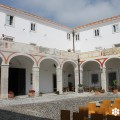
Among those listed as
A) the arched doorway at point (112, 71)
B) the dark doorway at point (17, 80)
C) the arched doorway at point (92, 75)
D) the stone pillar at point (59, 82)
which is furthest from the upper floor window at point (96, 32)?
the dark doorway at point (17, 80)

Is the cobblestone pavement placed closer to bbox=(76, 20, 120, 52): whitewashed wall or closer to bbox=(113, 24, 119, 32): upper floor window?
bbox=(76, 20, 120, 52): whitewashed wall

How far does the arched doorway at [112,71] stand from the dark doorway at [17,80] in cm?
1009

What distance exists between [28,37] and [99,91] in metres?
9.96

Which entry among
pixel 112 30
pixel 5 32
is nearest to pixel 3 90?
pixel 5 32

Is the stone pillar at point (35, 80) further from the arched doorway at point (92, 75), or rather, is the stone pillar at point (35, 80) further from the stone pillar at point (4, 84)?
the arched doorway at point (92, 75)

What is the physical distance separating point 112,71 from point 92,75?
299cm

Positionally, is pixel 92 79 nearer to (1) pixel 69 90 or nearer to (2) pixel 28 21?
(1) pixel 69 90

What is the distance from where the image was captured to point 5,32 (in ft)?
70.4

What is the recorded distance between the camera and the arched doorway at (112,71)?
25781 millimetres

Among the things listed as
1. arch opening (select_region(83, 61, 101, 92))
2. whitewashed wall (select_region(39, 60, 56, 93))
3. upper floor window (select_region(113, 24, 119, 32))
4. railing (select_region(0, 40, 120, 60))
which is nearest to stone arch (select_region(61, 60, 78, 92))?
arch opening (select_region(83, 61, 101, 92))

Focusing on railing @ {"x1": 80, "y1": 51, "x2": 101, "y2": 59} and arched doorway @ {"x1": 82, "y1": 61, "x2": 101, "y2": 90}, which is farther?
arched doorway @ {"x1": 82, "y1": 61, "x2": 101, "y2": 90}

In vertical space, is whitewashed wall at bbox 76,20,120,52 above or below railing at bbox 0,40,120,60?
above

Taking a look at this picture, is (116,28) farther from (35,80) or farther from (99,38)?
(35,80)

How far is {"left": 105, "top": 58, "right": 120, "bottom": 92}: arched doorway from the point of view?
25.8 metres
